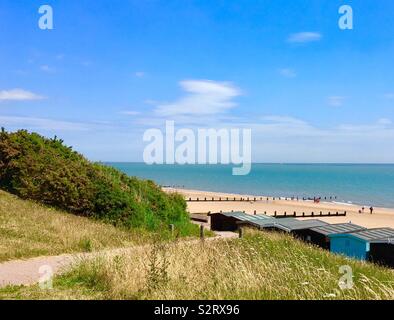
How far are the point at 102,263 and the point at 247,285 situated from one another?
343 centimetres

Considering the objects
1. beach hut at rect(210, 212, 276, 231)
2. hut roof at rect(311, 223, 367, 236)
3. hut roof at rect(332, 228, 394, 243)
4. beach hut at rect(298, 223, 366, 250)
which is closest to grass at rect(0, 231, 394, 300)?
hut roof at rect(332, 228, 394, 243)

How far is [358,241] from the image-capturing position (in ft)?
56.5

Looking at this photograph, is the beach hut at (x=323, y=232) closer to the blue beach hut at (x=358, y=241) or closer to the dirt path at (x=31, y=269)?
the blue beach hut at (x=358, y=241)

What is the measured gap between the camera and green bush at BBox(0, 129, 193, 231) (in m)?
20.6

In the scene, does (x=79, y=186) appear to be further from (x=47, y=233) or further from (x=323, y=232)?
(x=323, y=232)

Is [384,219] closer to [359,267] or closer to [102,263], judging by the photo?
[359,267]

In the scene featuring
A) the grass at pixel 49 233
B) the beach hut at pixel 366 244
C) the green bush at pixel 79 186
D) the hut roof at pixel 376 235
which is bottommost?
the beach hut at pixel 366 244

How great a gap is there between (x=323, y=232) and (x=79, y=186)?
11.2 m

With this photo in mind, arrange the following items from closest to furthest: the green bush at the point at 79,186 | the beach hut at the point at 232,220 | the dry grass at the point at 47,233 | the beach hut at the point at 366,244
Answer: the dry grass at the point at 47,233 < the beach hut at the point at 366,244 < the green bush at the point at 79,186 < the beach hut at the point at 232,220

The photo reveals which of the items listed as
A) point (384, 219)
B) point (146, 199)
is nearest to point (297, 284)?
point (146, 199)

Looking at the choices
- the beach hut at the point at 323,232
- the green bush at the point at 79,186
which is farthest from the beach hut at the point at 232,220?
the beach hut at the point at 323,232

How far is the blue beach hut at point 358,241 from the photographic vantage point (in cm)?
1677

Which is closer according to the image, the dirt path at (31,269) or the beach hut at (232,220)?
the dirt path at (31,269)

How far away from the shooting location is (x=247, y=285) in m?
8.30
